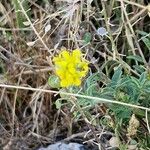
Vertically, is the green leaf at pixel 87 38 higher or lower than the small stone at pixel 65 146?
higher

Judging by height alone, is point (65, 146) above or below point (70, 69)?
below

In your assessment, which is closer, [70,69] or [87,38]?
[70,69]

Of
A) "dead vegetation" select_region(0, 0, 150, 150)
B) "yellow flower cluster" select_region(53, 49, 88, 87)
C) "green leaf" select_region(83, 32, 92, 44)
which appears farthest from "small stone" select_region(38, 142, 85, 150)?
"yellow flower cluster" select_region(53, 49, 88, 87)

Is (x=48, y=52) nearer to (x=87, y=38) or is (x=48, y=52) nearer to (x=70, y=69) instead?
(x=87, y=38)

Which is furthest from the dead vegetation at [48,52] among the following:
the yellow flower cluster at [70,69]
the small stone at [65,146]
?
the yellow flower cluster at [70,69]

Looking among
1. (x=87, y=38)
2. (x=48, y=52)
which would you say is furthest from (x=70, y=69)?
(x=48, y=52)

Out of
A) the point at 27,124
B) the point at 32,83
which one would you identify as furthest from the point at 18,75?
the point at 27,124

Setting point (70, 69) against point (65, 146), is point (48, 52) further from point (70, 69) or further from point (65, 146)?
point (70, 69)

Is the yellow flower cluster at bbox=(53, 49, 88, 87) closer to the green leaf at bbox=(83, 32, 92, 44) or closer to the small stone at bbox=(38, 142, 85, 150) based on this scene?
the green leaf at bbox=(83, 32, 92, 44)

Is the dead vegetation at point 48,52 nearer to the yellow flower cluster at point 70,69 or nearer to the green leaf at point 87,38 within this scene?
the green leaf at point 87,38

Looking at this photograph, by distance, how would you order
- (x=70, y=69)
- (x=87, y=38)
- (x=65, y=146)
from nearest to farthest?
(x=70, y=69)
(x=87, y=38)
(x=65, y=146)

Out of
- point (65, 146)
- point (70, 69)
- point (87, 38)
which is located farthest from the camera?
point (65, 146)
